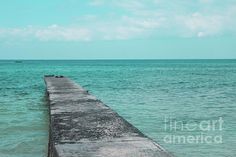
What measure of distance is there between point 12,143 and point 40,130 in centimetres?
199

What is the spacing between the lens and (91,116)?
27.6 ft

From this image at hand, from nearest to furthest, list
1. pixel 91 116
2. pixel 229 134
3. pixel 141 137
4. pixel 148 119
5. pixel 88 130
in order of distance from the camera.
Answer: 1. pixel 141 137
2. pixel 88 130
3. pixel 91 116
4. pixel 229 134
5. pixel 148 119

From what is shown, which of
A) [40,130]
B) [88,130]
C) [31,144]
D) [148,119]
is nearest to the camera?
[88,130]

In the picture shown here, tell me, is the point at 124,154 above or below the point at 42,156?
above

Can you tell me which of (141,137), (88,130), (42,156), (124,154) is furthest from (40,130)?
(124,154)

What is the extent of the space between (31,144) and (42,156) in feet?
3.66

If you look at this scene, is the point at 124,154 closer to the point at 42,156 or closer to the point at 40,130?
the point at 42,156

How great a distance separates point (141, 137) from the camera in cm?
614

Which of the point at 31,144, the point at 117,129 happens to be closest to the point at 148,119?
the point at 31,144

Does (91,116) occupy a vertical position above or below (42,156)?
above

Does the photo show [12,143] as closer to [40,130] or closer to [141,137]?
[40,130]

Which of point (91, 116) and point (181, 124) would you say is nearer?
point (91, 116)

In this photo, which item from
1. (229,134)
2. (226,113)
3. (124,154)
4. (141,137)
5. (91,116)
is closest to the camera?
(124,154)

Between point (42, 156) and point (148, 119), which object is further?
point (148, 119)
